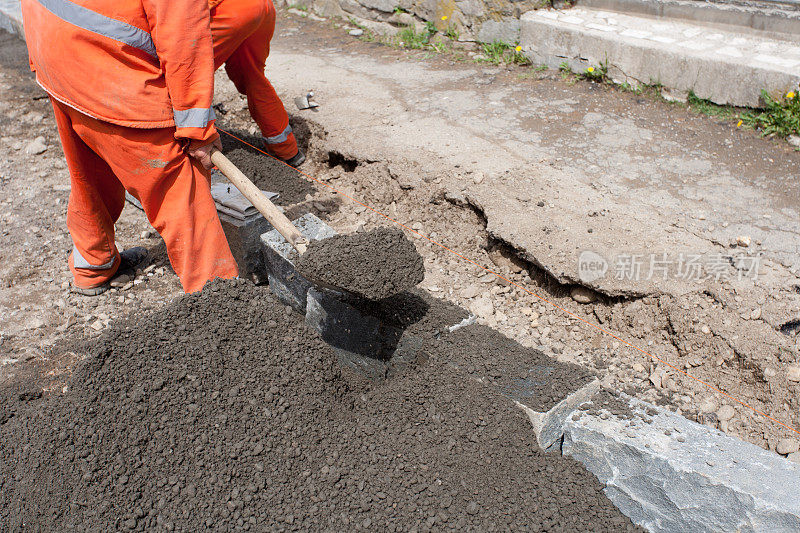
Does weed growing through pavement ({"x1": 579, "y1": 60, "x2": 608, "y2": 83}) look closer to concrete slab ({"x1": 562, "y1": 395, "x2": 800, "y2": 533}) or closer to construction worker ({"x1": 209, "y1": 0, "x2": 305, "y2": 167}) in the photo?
construction worker ({"x1": 209, "y1": 0, "x2": 305, "y2": 167})

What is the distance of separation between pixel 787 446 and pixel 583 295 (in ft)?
3.80

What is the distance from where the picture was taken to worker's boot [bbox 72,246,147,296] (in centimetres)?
380

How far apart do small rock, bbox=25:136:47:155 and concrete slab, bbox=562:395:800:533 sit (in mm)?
5035

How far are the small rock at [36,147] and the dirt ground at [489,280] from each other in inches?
0.7

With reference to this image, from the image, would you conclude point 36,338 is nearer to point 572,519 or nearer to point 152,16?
point 152,16

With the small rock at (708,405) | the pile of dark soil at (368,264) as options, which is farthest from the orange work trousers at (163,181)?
the small rock at (708,405)

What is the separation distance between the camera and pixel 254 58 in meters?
4.27

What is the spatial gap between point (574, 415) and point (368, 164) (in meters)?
2.61

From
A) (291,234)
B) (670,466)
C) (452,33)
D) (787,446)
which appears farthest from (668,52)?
(670,466)

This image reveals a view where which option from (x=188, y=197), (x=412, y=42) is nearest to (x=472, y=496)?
(x=188, y=197)

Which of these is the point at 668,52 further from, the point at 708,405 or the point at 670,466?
the point at 670,466

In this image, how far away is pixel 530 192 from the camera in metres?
3.94

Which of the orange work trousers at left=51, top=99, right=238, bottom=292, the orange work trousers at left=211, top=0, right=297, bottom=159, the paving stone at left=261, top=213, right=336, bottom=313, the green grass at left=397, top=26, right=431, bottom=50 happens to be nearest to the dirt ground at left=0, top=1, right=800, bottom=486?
the orange work trousers at left=211, top=0, right=297, bottom=159

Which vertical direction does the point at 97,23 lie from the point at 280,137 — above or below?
above
